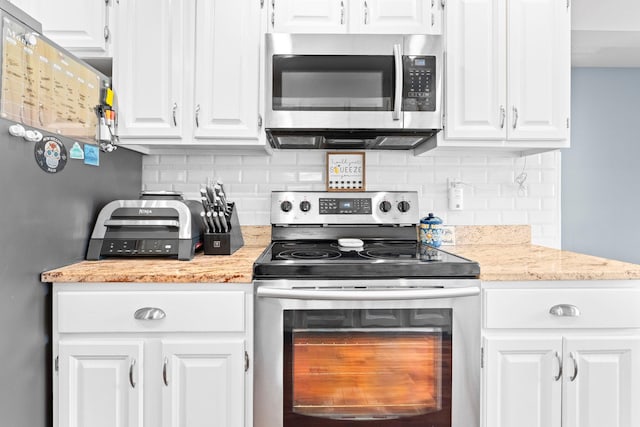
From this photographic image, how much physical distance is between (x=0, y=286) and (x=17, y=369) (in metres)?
0.27

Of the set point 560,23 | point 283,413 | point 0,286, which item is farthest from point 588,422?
point 0,286

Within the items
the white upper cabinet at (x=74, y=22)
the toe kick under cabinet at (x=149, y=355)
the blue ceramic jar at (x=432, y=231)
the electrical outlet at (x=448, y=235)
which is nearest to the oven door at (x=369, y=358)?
the toe kick under cabinet at (x=149, y=355)

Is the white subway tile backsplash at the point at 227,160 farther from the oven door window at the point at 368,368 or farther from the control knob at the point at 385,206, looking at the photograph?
the oven door window at the point at 368,368

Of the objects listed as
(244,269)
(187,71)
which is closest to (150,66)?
(187,71)

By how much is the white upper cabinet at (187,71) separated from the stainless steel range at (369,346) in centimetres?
76

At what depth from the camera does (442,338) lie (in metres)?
1.44

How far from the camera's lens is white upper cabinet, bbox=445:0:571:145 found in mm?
1822

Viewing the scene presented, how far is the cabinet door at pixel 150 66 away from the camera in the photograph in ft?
5.75

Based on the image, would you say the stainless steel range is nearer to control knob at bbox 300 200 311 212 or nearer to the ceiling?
control knob at bbox 300 200 311 212

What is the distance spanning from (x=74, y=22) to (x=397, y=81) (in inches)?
55.5

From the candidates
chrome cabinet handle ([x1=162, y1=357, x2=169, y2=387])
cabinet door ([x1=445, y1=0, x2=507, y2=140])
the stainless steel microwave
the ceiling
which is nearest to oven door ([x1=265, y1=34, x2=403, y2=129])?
the stainless steel microwave

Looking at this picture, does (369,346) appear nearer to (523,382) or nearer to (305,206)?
(523,382)

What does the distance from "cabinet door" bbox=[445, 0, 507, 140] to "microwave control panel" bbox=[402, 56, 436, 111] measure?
0.09 metres

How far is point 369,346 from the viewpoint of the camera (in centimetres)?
143
